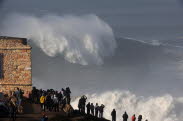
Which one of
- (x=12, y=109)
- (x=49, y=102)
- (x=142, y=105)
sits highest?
(x=142, y=105)

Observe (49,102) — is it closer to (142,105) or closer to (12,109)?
(12,109)

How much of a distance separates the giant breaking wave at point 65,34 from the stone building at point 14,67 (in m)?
70.4

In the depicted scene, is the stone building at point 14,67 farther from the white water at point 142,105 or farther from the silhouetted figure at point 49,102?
the white water at point 142,105

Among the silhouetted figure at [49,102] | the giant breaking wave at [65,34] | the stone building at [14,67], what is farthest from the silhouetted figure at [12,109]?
Result: the giant breaking wave at [65,34]

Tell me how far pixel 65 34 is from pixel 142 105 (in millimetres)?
24974

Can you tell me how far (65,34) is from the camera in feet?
484

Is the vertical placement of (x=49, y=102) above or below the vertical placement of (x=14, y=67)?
below

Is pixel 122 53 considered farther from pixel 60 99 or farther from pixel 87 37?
pixel 60 99

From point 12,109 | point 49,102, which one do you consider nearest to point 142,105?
point 49,102

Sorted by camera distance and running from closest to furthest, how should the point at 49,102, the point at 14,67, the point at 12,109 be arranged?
the point at 12,109, the point at 49,102, the point at 14,67

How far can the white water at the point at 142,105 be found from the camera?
13362cm

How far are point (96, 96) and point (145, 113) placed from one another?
11.5 meters

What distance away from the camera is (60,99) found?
151ft

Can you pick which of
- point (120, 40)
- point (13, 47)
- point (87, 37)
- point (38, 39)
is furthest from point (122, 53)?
point (13, 47)
